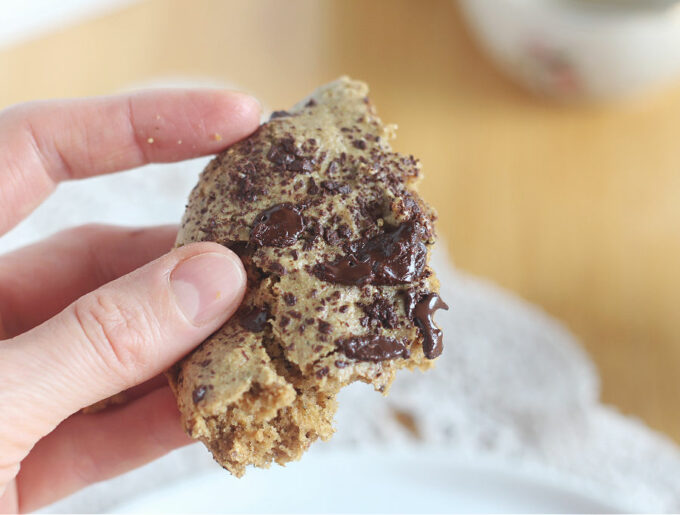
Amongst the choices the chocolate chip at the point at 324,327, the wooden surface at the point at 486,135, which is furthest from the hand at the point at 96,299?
the wooden surface at the point at 486,135

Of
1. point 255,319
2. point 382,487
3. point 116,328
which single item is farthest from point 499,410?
point 116,328

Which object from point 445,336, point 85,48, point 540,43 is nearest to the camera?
point 445,336

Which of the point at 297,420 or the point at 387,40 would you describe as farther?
the point at 387,40

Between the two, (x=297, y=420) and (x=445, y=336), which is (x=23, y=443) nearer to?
(x=297, y=420)

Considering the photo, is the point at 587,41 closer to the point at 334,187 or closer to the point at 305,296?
the point at 334,187

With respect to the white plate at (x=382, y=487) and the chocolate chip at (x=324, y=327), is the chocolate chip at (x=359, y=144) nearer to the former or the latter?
the chocolate chip at (x=324, y=327)

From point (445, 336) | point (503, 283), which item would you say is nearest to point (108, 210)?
point (445, 336)
